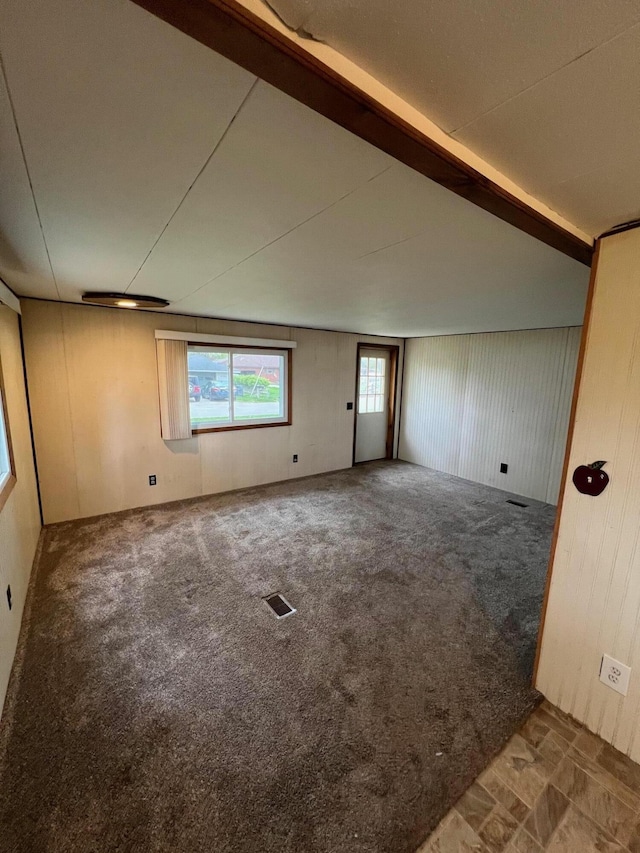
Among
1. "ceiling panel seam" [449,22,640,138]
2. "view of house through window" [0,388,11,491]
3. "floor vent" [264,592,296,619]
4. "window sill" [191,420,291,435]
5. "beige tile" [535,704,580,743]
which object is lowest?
"beige tile" [535,704,580,743]

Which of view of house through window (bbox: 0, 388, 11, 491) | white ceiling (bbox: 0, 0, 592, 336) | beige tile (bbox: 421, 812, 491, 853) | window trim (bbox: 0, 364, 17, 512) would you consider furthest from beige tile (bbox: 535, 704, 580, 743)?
view of house through window (bbox: 0, 388, 11, 491)

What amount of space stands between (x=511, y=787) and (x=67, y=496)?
153 inches

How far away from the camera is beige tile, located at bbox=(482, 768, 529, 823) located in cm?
123

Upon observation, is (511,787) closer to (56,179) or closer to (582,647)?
(582,647)

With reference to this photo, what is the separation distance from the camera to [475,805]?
1.25 metres

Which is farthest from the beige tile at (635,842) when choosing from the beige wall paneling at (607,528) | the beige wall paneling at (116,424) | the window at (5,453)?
the beige wall paneling at (116,424)

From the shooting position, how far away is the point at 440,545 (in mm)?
3072

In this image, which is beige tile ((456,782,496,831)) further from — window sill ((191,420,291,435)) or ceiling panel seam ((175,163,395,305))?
window sill ((191,420,291,435))

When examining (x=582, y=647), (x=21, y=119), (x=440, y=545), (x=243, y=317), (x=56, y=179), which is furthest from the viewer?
(x=243, y=317)

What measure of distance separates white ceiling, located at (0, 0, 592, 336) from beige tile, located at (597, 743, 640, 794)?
2163 mm

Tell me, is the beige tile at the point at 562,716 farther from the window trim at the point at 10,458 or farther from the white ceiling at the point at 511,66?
the window trim at the point at 10,458

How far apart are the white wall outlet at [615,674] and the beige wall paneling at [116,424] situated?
368cm

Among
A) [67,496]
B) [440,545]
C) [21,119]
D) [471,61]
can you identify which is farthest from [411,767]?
[67,496]

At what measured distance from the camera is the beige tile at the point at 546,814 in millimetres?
1176
